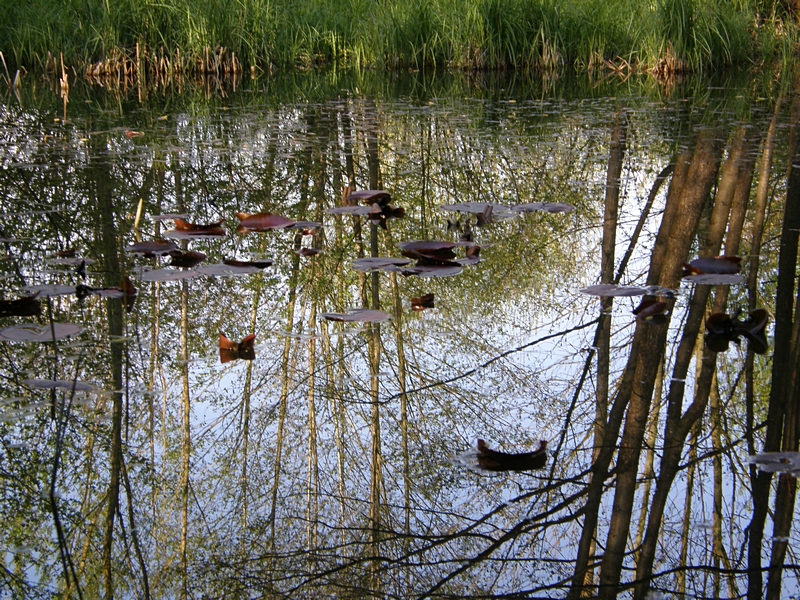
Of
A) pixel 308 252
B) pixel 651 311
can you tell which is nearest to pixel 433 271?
pixel 308 252

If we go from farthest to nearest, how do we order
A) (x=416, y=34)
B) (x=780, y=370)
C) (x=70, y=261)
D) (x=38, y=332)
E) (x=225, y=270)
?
1. (x=416, y=34)
2. (x=70, y=261)
3. (x=225, y=270)
4. (x=38, y=332)
5. (x=780, y=370)

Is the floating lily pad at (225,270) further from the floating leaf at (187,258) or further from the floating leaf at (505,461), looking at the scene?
the floating leaf at (505,461)

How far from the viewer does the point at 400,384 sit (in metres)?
1.89

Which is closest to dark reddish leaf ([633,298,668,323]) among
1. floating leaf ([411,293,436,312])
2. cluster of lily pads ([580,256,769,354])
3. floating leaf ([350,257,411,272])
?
cluster of lily pads ([580,256,769,354])

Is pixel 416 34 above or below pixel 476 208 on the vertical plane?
above

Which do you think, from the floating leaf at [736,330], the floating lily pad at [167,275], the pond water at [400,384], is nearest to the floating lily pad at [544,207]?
the pond water at [400,384]

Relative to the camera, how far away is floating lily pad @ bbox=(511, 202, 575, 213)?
3.29 m

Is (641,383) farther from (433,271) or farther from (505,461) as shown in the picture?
(433,271)

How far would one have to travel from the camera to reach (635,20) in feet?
33.4

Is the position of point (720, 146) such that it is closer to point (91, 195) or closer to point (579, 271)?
point (579, 271)

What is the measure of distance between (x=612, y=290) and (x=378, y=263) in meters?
0.68

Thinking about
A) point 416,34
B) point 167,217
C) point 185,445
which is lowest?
point 185,445

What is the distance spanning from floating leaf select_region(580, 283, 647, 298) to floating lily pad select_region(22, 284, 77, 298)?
1.39m

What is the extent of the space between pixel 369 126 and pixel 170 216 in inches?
103
